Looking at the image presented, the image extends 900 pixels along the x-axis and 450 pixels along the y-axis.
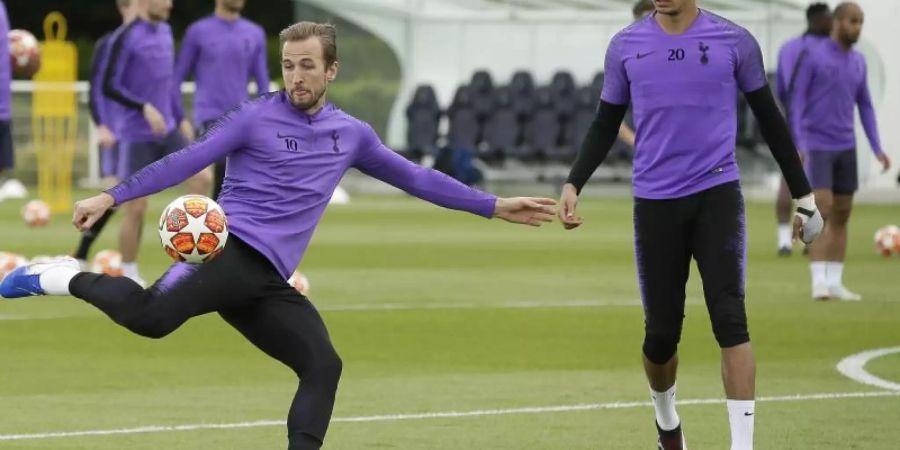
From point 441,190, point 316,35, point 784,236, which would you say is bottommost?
point 784,236

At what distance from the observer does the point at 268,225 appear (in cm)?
826

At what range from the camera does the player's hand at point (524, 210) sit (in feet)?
28.5

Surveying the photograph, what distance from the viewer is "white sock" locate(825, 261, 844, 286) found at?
17.4 m

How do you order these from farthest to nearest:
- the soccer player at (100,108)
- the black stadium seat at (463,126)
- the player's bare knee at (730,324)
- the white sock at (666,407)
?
the black stadium seat at (463,126)
the soccer player at (100,108)
the white sock at (666,407)
the player's bare knee at (730,324)

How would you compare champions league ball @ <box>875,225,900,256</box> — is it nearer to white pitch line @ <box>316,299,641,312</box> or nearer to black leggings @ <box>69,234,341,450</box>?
white pitch line @ <box>316,299,641,312</box>

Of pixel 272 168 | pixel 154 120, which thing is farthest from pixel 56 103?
pixel 272 168

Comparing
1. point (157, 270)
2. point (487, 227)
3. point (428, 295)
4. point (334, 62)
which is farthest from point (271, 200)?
point (487, 227)

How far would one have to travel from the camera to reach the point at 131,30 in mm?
17875

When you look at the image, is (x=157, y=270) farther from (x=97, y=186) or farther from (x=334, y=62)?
(x=97, y=186)

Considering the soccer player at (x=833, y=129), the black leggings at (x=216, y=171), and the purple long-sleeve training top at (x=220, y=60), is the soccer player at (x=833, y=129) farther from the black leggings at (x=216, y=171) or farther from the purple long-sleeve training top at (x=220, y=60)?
the black leggings at (x=216, y=171)

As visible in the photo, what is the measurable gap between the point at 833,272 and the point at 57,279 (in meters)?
10.2

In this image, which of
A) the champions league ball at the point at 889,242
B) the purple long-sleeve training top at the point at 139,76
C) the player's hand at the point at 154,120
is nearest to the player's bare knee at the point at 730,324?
the player's hand at the point at 154,120

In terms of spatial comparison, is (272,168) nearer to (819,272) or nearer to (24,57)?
(819,272)

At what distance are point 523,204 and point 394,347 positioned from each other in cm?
524
